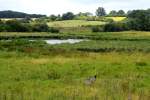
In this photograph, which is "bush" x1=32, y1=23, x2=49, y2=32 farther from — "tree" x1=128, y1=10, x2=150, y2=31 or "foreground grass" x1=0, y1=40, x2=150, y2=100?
"foreground grass" x1=0, y1=40, x2=150, y2=100

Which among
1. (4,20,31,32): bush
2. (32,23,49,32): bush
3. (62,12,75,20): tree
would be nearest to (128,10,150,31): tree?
(32,23,49,32): bush

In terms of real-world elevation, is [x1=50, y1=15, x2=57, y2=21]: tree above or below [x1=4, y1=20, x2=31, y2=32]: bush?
below

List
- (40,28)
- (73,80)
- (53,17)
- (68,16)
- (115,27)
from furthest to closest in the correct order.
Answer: (53,17) → (68,16) → (115,27) → (40,28) → (73,80)

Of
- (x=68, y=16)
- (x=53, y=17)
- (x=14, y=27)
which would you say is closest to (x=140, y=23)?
(x=14, y=27)

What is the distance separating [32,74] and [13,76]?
45.0 inches

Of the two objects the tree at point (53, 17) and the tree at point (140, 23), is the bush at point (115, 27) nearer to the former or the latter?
the tree at point (140, 23)

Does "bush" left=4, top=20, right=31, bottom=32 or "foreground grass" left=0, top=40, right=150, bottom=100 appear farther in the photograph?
"bush" left=4, top=20, right=31, bottom=32

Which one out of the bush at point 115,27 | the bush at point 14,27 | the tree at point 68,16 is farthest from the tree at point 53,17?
the bush at point 14,27

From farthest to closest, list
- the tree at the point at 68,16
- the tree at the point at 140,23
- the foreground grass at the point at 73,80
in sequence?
the tree at the point at 68,16 → the tree at the point at 140,23 → the foreground grass at the point at 73,80

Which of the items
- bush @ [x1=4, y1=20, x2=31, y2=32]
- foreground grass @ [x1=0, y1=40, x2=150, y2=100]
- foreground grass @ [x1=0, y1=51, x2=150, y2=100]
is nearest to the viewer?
foreground grass @ [x1=0, y1=40, x2=150, y2=100]

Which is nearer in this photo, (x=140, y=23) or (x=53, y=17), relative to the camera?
(x=140, y=23)

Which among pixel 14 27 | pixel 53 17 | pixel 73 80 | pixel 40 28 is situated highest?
pixel 73 80

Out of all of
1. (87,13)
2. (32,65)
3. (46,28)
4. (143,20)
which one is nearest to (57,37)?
(46,28)

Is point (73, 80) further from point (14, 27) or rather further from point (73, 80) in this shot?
point (14, 27)
